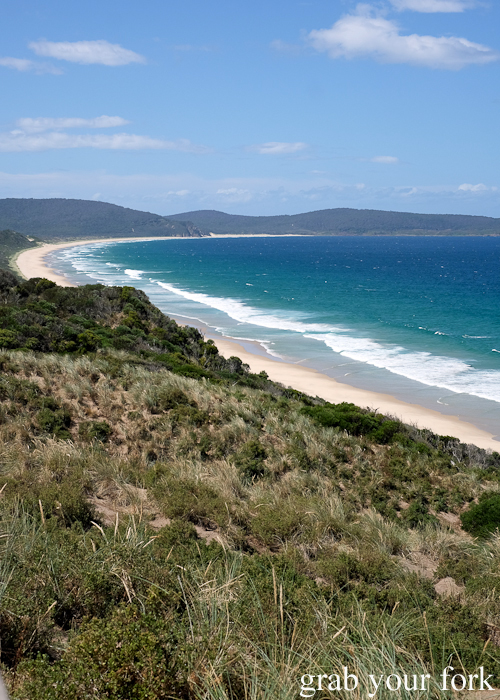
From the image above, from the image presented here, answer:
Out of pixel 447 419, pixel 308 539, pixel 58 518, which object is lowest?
pixel 447 419

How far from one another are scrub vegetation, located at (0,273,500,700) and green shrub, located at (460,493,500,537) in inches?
1.3

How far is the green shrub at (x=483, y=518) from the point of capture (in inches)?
302

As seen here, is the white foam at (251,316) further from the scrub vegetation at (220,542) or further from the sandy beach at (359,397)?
the scrub vegetation at (220,542)

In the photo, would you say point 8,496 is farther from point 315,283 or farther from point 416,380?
point 315,283

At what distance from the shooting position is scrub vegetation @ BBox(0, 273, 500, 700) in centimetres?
271

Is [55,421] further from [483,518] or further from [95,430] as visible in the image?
[483,518]

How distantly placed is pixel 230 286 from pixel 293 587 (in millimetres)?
62795

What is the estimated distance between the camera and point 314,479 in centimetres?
850

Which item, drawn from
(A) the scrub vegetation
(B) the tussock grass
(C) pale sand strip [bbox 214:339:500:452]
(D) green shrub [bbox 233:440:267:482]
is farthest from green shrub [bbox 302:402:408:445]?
(C) pale sand strip [bbox 214:339:500:452]

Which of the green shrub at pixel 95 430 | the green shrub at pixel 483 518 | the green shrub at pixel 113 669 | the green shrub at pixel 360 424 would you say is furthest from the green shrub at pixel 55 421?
the green shrub at pixel 483 518

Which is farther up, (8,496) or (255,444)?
(8,496)

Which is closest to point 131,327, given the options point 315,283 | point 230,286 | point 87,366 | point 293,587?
point 87,366

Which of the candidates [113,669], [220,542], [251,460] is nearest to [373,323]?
[251,460]

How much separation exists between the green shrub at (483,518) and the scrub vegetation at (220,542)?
0.11 ft
